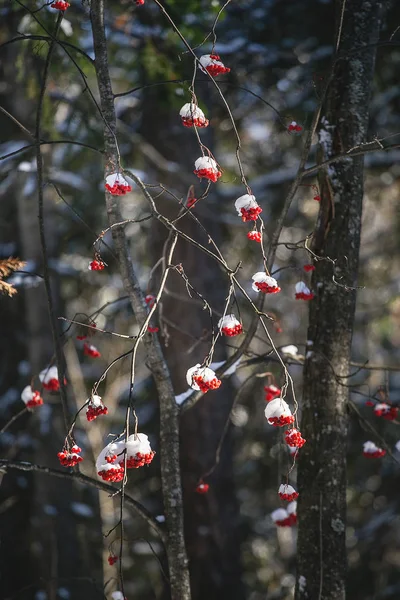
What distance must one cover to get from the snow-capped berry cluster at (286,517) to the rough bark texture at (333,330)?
0.23 meters

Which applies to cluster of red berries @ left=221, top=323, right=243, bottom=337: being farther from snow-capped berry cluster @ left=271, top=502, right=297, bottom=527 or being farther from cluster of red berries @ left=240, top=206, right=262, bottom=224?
snow-capped berry cluster @ left=271, top=502, right=297, bottom=527

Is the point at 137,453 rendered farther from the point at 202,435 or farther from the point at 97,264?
the point at 202,435

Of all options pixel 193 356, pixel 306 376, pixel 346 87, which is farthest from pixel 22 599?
pixel 346 87

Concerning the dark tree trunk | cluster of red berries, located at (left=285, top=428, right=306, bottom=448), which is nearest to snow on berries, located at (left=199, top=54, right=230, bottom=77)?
cluster of red berries, located at (left=285, top=428, right=306, bottom=448)

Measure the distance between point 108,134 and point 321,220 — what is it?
1327 mm

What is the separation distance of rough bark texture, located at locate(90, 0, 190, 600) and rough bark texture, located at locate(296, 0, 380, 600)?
0.76 meters

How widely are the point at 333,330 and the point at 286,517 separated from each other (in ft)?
3.85

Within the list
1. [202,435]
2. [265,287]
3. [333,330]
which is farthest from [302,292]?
[202,435]

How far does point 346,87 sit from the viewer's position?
11.1ft

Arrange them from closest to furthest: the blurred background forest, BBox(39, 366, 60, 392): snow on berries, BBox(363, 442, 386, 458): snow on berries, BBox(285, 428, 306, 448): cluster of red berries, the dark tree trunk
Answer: BBox(285, 428, 306, 448): cluster of red berries < BBox(39, 366, 60, 392): snow on berries < BBox(363, 442, 386, 458): snow on berries < the blurred background forest < the dark tree trunk

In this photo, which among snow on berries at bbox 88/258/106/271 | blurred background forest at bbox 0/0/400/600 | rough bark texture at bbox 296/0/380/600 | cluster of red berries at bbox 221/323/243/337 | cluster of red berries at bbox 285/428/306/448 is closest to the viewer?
cluster of red berries at bbox 285/428/306/448

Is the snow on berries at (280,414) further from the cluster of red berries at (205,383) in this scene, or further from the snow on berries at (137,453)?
the snow on berries at (137,453)

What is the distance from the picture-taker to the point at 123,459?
2.31 meters

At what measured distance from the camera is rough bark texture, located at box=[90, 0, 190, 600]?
2768 mm
